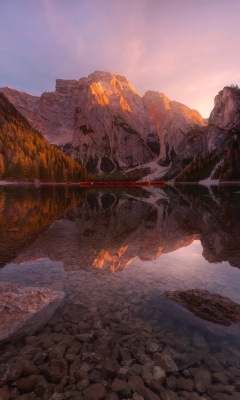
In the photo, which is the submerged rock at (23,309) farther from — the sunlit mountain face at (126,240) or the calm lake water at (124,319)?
the sunlit mountain face at (126,240)

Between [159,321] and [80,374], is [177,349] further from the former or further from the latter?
[80,374]

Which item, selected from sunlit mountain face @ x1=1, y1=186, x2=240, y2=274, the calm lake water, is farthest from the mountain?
the calm lake water

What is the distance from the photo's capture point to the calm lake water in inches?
272

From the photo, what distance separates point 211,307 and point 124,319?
348cm

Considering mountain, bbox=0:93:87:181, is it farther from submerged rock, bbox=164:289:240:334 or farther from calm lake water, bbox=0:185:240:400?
submerged rock, bbox=164:289:240:334

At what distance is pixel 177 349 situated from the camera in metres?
8.28

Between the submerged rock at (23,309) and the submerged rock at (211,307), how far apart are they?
5.13 m

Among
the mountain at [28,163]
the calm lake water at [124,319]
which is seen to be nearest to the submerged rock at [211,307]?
the calm lake water at [124,319]

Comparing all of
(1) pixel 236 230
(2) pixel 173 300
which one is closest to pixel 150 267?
(2) pixel 173 300

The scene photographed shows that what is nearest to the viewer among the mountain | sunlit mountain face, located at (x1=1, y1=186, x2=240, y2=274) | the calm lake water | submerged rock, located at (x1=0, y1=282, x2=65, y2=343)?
the calm lake water

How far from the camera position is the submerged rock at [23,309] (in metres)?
8.81

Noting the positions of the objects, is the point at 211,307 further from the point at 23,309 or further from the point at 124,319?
the point at 23,309

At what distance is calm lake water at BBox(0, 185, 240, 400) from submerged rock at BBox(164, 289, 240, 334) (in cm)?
29

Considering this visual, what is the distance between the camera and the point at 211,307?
1052 cm
